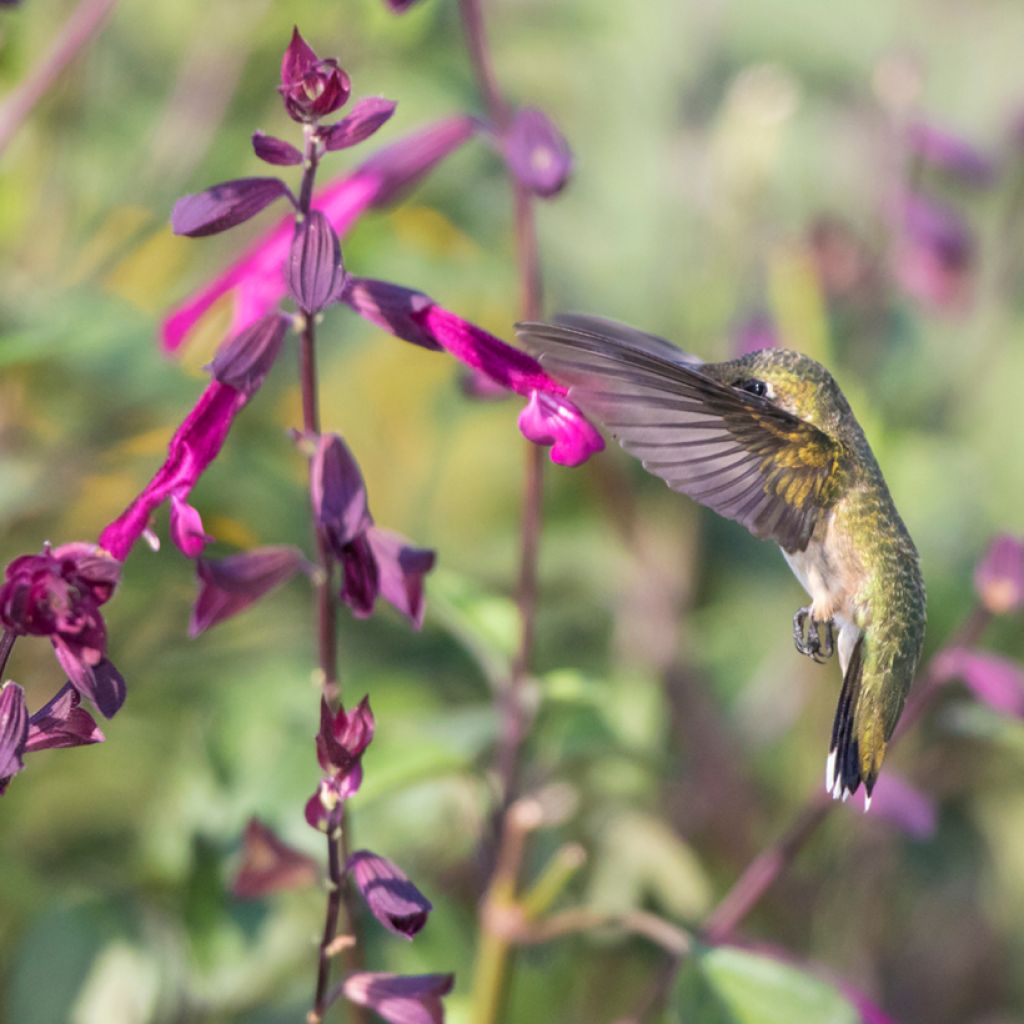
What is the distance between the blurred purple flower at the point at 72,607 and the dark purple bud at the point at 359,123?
0.29 m

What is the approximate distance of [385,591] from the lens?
100 centimetres

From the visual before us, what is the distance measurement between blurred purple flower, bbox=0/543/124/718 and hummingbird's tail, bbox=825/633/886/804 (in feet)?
1.88

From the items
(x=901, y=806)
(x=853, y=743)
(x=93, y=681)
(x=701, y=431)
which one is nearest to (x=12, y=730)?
(x=93, y=681)

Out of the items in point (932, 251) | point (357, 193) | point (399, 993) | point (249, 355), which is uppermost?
point (932, 251)

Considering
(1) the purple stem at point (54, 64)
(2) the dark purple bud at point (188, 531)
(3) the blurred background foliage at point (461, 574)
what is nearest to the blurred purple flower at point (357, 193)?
(3) the blurred background foliage at point (461, 574)

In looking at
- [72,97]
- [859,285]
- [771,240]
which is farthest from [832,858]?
[72,97]

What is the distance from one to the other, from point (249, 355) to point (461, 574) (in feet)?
3.93

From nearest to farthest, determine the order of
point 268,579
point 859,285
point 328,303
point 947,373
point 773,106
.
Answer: point 328,303 → point 268,579 → point 773,106 → point 859,285 → point 947,373

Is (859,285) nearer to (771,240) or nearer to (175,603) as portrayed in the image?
(771,240)

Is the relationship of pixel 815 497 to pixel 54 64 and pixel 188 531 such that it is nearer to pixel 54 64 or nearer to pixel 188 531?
pixel 188 531

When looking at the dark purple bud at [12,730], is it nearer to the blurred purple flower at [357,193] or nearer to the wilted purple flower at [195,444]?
the wilted purple flower at [195,444]

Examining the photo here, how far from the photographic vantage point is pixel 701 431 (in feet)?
3.91

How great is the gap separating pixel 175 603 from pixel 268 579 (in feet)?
3.36

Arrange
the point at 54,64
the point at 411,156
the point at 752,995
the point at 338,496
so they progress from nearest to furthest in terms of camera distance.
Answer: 1. the point at 338,496
2. the point at 752,995
3. the point at 411,156
4. the point at 54,64
